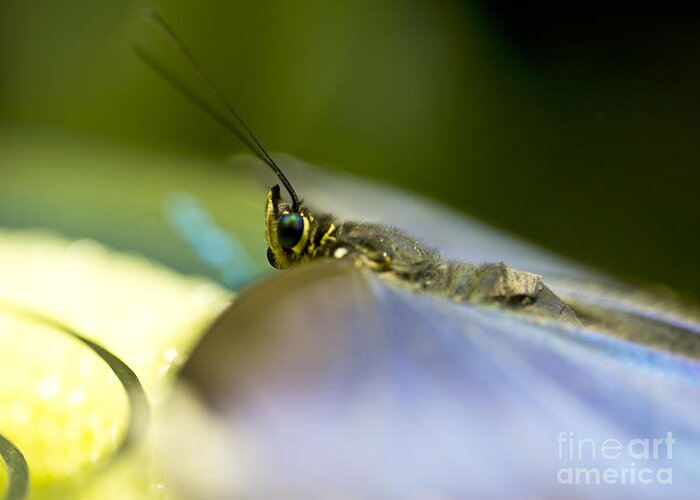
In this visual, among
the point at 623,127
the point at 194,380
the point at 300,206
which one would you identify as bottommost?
the point at 194,380

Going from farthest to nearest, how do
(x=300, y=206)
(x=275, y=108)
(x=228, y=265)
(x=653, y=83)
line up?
(x=653, y=83) → (x=275, y=108) → (x=228, y=265) → (x=300, y=206)

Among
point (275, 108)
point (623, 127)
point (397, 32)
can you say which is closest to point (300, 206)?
point (275, 108)

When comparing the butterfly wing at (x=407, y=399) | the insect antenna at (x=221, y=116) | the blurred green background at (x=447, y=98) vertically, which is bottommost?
the butterfly wing at (x=407, y=399)

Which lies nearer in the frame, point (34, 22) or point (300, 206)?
point (300, 206)

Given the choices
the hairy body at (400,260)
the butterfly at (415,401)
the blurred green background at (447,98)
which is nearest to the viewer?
Result: the butterfly at (415,401)

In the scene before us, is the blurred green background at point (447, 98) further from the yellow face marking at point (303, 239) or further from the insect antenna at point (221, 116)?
the yellow face marking at point (303, 239)

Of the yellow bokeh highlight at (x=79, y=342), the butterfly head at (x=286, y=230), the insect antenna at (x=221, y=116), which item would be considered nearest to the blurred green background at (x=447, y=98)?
the insect antenna at (x=221, y=116)

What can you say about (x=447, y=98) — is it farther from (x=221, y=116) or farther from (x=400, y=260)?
(x=400, y=260)

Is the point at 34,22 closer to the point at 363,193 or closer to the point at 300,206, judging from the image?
the point at 363,193

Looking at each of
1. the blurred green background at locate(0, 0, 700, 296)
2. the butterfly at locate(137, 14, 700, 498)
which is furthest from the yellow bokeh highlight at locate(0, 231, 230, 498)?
the blurred green background at locate(0, 0, 700, 296)
